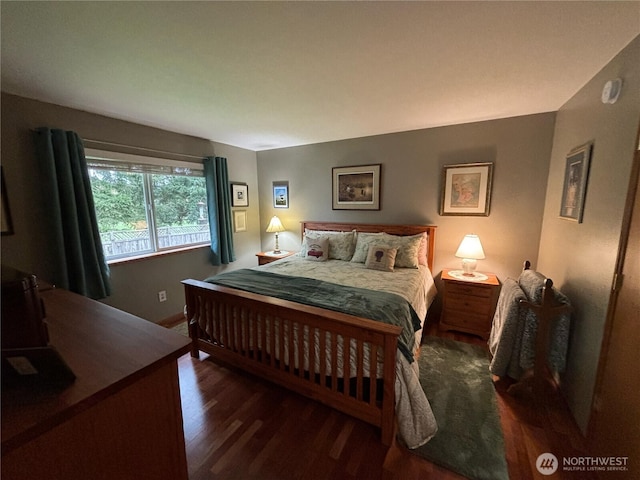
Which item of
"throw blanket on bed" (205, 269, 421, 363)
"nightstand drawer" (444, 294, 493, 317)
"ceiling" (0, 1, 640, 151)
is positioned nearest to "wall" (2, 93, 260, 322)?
"ceiling" (0, 1, 640, 151)

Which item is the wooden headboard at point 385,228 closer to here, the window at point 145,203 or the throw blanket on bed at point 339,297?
the throw blanket on bed at point 339,297

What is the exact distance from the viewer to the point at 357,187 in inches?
138

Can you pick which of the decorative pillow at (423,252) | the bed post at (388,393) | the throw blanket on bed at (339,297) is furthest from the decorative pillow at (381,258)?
the bed post at (388,393)

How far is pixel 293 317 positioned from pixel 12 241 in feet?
7.53

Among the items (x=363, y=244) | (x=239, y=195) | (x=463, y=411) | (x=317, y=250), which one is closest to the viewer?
(x=463, y=411)

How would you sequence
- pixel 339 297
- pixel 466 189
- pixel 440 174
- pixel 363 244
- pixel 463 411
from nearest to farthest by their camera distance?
pixel 463 411, pixel 339 297, pixel 466 189, pixel 440 174, pixel 363 244

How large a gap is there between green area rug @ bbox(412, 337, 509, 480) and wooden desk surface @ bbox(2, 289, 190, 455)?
1507 millimetres

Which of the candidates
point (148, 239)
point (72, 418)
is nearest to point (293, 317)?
point (72, 418)

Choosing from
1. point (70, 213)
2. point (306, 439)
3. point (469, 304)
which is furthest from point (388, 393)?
point (70, 213)

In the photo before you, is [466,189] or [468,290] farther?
[466,189]

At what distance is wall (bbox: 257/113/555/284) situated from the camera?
2.63 meters

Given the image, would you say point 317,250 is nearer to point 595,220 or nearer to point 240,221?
point 240,221

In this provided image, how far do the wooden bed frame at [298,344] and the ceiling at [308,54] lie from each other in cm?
153

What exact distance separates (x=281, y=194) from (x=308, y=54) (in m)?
2.71
